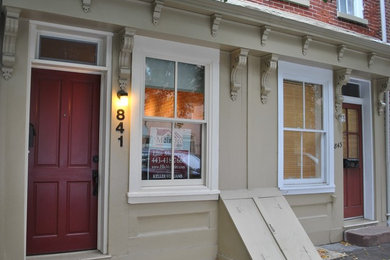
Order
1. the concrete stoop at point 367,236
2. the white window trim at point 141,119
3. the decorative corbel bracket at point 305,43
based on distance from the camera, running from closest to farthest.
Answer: the white window trim at point 141,119 → the decorative corbel bracket at point 305,43 → the concrete stoop at point 367,236

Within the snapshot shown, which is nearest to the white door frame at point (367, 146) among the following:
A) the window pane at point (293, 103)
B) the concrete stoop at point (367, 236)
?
the concrete stoop at point (367, 236)

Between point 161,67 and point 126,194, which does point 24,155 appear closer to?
point 126,194

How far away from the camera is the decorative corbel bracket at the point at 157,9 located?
15.2ft

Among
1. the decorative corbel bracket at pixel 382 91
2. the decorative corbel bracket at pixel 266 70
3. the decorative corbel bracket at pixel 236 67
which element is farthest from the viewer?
the decorative corbel bracket at pixel 382 91

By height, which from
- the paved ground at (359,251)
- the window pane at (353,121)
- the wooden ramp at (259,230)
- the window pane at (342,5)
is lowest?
the paved ground at (359,251)

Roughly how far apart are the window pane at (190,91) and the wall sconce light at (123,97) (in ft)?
2.81

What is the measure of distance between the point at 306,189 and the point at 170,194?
2.58 m

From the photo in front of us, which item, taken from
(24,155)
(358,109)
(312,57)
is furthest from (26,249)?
(358,109)

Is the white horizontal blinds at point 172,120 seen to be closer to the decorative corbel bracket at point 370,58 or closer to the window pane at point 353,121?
the decorative corbel bracket at point 370,58

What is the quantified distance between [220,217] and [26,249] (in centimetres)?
259

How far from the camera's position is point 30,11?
13.6 ft

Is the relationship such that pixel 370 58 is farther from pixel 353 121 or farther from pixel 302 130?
pixel 302 130

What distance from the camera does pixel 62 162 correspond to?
4734 mm

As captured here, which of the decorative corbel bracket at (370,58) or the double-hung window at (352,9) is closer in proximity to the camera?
the decorative corbel bracket at (370,58)
